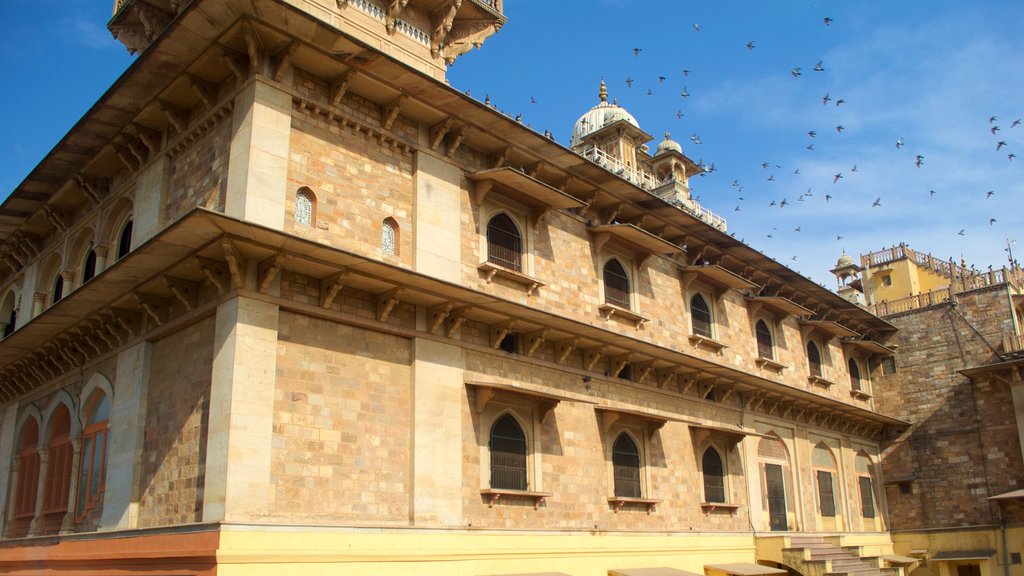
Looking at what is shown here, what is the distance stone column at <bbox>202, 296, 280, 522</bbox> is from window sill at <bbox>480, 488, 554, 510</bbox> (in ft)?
14.0

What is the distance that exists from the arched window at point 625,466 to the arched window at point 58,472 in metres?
10.5

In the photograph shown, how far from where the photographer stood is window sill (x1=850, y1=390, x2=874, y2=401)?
96.1 feet

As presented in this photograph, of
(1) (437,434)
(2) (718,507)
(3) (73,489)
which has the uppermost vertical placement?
(1) (437,434)

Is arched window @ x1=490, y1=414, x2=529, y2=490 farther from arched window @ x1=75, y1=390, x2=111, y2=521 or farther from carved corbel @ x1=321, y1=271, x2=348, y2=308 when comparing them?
arched window @ x1=75, y1=390, x2=111, y2=521

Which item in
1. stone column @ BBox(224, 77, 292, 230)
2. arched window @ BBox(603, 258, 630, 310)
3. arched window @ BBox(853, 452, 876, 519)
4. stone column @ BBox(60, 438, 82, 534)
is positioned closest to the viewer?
stone column @ BBox(224, 77, 292, 230)

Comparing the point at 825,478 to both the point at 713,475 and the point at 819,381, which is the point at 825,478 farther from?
the point at 713,475

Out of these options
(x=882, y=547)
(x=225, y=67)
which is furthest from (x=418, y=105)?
(x=882, y=547)

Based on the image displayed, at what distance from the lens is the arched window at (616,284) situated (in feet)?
63.7

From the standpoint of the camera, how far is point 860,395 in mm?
29766

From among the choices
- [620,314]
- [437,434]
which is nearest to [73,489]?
[437,434]

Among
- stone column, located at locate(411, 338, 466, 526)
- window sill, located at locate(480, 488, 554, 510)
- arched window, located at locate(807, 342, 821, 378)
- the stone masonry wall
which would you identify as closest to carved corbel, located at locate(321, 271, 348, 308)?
stone column, located at locate(411, 338, 466, 526)

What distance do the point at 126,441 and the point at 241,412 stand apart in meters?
3.39

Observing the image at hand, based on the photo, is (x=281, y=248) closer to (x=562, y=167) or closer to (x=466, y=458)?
(x=466, y=458)

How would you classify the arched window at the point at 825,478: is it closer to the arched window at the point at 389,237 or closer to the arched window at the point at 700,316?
the arched window at the point at 700,316
